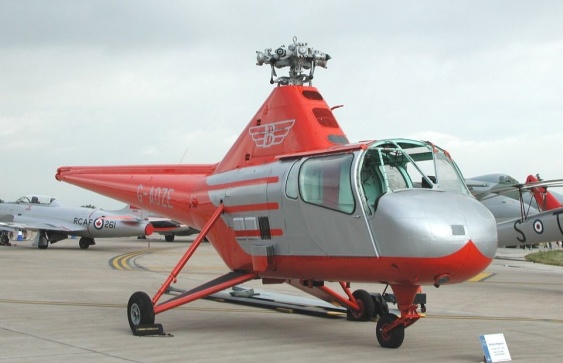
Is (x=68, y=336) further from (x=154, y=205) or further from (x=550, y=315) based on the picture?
(x=550, y=315)

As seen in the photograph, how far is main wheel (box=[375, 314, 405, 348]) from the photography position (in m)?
9.01

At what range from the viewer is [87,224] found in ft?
120

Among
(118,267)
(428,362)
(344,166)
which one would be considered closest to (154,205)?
(344,166)

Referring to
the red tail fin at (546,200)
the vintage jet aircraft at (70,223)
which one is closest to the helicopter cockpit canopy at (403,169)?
the red tail fin at (546,200)

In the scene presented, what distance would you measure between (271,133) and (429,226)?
3904mm

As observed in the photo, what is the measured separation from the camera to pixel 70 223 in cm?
3722

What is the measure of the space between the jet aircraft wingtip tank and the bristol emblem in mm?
19

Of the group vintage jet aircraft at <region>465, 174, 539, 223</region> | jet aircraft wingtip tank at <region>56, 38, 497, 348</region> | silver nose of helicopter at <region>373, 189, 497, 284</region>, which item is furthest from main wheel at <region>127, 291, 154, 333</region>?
vintage jet aircraft at <region>465, 174, 539, 223</region>

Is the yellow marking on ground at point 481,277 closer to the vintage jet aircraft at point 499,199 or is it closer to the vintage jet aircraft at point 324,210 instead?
the vintage jet aircraft at point 324,210

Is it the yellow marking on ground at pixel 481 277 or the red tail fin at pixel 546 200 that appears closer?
the yellow marking on ground at pixel 481 277

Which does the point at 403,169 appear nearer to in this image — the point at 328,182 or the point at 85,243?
the point at 328,182

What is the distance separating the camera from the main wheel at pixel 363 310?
1188 centimetres

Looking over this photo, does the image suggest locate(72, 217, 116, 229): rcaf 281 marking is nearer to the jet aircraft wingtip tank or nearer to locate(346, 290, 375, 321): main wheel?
the jet aircraft wingtip tank

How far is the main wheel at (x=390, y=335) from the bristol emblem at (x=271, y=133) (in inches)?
134
